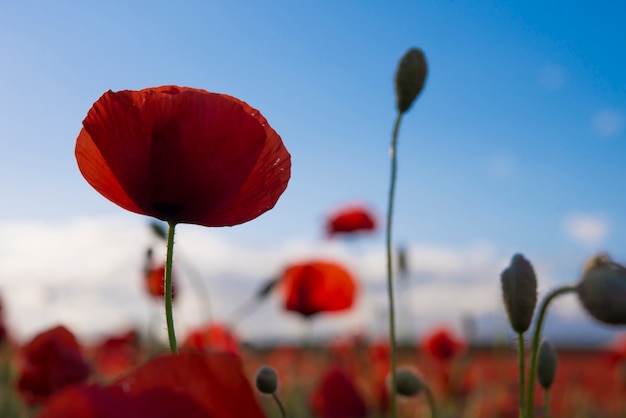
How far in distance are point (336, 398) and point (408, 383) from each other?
4.13 feet

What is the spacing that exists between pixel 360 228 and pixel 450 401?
3.56ft

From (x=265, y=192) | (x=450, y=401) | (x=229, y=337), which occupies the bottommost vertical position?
(x=450, y=401)

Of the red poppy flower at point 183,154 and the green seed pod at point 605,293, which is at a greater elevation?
the red poppy flower at point 183,154

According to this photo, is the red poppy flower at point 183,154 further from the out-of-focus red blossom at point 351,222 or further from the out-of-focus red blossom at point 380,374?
the out-of-focus red blossom at point 351,222

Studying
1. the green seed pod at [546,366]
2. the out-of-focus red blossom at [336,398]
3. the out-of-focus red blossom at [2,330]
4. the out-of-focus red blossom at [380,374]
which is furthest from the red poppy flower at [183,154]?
the out-of-focus red blossom at [2,330]

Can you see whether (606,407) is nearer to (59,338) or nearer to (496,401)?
(496,401)

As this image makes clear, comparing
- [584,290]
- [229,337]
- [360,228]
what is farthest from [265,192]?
[360,228]

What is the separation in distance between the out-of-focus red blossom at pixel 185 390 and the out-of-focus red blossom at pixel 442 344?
334 centimetres

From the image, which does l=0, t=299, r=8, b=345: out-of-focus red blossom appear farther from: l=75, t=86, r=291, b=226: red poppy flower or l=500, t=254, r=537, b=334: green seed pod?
l=500, t=254, r=537, b=334: green seed pod

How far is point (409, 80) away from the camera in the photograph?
3.38ft

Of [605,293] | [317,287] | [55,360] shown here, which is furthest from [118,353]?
[605,293]

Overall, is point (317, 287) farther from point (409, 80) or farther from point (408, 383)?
point (409, 80)

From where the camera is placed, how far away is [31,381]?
58.1 inches

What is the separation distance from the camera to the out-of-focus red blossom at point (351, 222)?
462 centimetres
